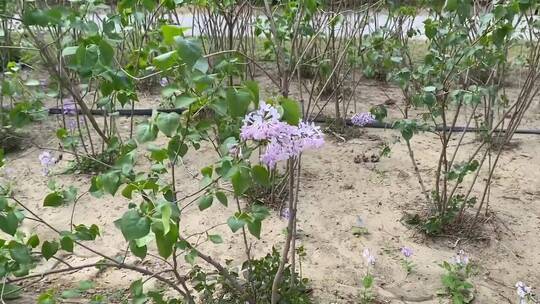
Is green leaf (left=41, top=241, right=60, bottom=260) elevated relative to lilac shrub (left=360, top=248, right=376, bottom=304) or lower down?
elevated

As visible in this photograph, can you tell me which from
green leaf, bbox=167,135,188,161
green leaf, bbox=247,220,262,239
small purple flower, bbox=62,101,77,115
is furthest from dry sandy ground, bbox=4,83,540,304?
green leaf, bbox=247,220,262,239

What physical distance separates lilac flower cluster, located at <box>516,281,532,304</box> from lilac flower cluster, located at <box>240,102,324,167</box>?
3.60 ft

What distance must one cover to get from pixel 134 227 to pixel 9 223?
0.42 metres

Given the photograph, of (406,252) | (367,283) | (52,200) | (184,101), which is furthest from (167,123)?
(406,252)

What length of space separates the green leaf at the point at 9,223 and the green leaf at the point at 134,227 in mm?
381

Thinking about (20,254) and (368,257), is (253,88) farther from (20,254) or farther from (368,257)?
(368,257)

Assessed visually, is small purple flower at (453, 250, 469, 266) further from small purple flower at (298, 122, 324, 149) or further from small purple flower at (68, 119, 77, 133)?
small purple flower at (68, 119, 77, 133)

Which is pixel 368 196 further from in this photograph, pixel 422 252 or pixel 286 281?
pixel 286 281

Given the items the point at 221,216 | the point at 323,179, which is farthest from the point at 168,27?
the point at 323,179

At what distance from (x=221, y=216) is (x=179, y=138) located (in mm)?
1236

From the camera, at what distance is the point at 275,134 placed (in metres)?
1.15

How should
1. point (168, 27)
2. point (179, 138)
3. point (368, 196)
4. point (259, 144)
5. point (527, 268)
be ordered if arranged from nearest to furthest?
point (168, 27)
point (259, 144)
point (179, 138)
point (527, 268)
point (368, 196)

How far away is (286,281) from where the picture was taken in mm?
1941

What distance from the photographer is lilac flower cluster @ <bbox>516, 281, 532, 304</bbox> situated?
190cm
